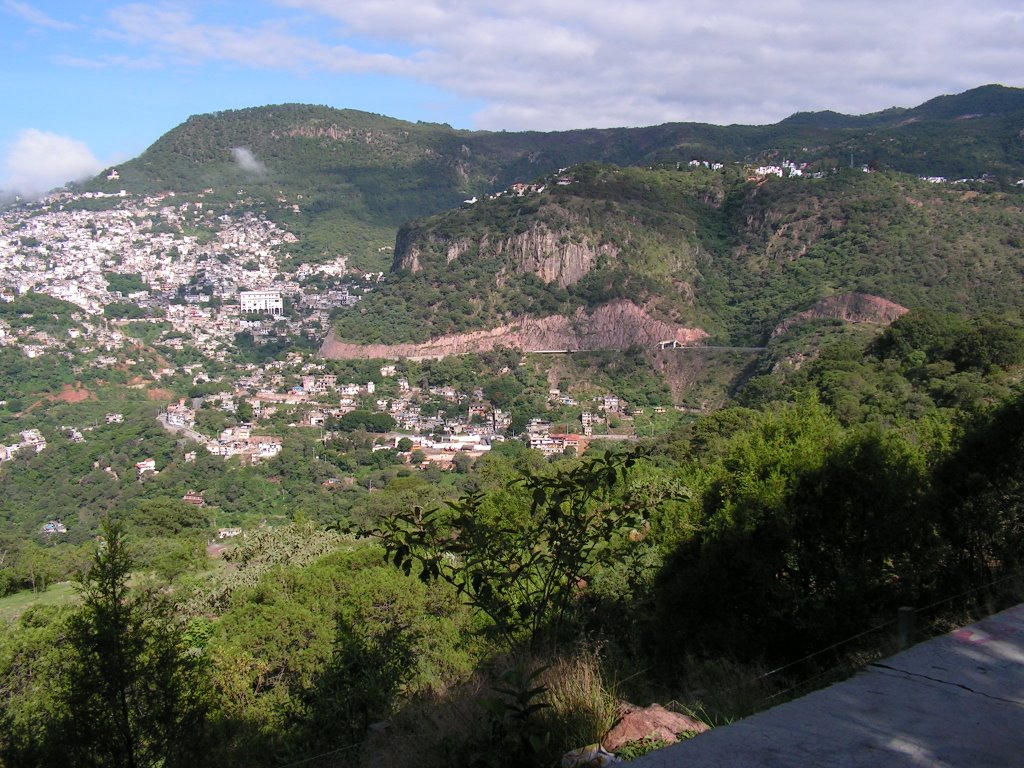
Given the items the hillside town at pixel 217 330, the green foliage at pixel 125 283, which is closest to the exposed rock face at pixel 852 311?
the hillside town at pixel 217 330

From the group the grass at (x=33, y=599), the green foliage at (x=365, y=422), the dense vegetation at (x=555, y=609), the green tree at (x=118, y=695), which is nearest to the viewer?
the dense vegetation at (x=555, y=609)

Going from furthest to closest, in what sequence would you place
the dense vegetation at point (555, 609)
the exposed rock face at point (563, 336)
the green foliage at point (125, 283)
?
1. the green foliage at point (125, 283)
2. the exposed rock face at point (563, 336)
3. the dense vegetation at point (555, 609)

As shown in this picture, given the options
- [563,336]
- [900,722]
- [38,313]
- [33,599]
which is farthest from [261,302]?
[900,722]

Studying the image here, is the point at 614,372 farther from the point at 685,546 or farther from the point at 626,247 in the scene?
the point at 685,546

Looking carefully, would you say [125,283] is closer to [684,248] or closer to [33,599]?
[684,248]

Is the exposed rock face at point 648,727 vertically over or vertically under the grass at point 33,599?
over

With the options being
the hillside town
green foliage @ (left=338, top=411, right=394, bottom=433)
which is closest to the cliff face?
the hillside town

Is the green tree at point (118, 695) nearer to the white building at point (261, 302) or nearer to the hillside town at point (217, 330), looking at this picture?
the hillside town at point (217, 330)

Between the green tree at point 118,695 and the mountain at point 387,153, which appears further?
the mountain at point 387,153
